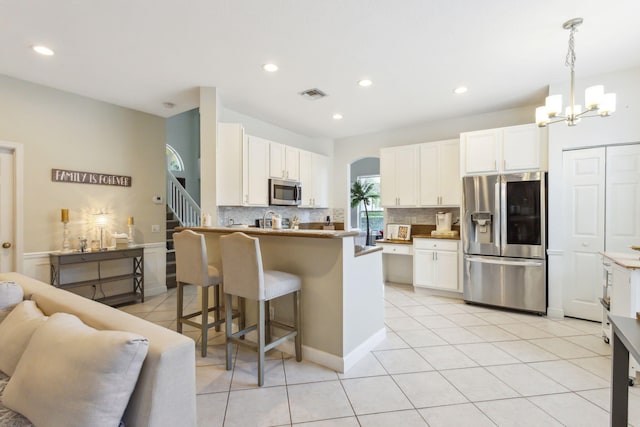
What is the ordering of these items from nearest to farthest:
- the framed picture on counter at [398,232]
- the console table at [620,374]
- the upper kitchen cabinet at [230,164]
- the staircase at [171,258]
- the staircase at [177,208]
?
the console table at [620,374], the upper kitchen cabinet at [230,164], the staircase at [171,258], the framed picture on counter at [398,232], the staircase at [177,208]

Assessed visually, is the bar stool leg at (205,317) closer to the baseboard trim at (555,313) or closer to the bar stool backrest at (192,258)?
the bar stool backrest at (192,258)

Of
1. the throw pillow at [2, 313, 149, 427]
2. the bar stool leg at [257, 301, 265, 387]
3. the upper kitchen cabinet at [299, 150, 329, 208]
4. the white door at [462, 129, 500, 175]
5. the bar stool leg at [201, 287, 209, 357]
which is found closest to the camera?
the throw pillow at [2, 313, 149, 427]

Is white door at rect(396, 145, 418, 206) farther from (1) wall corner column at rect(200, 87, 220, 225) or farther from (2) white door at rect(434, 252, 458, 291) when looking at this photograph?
(1) wall corner column at rect(200, 87, 220, 225)

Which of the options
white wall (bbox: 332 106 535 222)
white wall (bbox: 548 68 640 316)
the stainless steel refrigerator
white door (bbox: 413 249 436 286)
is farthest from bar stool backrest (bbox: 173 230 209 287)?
white wall (bbox: 548 68 640 316)

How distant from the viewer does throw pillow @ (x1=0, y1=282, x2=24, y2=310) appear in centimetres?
170

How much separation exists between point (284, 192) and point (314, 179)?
0.97 metres

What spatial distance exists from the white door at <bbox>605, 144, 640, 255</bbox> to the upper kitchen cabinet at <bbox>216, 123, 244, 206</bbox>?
4.35 metres

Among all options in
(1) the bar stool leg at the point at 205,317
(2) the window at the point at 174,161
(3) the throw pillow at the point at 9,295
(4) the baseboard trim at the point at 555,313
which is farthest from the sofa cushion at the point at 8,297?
(2) the window at the point at 174,161

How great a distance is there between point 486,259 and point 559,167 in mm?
1387

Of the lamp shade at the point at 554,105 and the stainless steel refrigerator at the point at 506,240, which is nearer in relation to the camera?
the lamp shade at the point at 554,105

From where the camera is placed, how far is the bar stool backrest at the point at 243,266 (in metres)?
2.20

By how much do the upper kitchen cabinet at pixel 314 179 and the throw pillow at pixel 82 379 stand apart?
4.41 meters

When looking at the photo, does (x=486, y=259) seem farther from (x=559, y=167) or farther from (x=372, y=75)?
(x=372, y=75)

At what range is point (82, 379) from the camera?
3.27 ft
